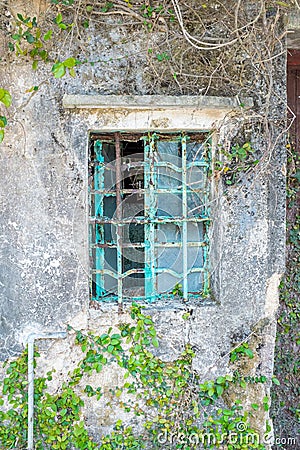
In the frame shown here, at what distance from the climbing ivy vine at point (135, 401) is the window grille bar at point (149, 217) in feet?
0.83

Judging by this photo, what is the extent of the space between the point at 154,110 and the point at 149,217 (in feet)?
2.30

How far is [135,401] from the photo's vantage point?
119 inches

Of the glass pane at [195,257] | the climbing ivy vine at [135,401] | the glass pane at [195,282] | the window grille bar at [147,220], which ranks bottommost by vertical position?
the climbing ivy vine at [135,401]

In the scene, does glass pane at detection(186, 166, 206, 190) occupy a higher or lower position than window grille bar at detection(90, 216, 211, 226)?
higher

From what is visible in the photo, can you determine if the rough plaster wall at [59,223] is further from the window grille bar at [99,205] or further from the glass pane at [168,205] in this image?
the glass pane at [168,205]

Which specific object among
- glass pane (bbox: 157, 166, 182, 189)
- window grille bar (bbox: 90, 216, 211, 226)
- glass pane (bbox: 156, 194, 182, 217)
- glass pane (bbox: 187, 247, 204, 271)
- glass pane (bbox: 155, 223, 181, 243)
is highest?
glass pane (bbox: 157, 166, 182, 189)

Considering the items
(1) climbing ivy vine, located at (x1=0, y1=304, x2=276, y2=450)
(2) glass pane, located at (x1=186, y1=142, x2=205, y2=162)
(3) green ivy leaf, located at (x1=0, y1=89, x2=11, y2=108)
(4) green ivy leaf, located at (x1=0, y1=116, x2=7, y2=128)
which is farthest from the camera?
(2) glass pane, located at (x1=186, y1=142, x2=205, y2=162)

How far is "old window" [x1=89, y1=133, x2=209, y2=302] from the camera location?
309cm

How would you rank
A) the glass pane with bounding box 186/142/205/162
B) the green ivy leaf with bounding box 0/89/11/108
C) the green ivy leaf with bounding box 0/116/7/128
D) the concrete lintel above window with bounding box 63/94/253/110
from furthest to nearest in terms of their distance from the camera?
1. the glass pane with bounding box 186/142/205/162
2. the concrete lintel above window with bounding box 63/94/253/110
3. the green ivy leaf with bounding box 0/116/7/128
4. the green ivy leaf with bounding box 0/89/11/108

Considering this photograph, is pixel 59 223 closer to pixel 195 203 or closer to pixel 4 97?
pixel 4 97

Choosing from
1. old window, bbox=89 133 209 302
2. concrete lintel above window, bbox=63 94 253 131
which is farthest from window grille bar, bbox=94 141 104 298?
concrete lintel above window, bbox=63 94 253 131

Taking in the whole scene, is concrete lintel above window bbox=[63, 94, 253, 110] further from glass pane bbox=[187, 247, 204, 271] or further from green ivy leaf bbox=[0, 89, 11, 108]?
glass pane bbox=[187, 247, 204, 271]

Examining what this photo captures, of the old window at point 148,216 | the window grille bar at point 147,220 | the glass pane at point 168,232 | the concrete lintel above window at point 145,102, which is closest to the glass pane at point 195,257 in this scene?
the old window at point 148,216

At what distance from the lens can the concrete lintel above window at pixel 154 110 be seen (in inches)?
112
